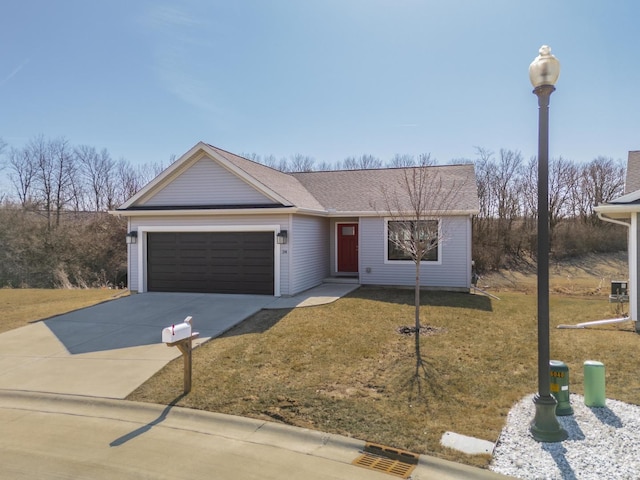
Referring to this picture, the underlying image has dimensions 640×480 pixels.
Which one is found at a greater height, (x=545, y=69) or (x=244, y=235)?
(x=545, y=69)

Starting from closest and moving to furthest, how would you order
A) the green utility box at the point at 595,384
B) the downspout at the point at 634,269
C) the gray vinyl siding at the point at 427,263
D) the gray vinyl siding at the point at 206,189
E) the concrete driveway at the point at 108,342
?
the green utility box at the point at 595,384 < the concrete driveway at the point at 108,342 < the downspout at the point at 634,269 < the gray vinyl siding at the point at 206,189 < the gray vinyl siding at the point at 427,263

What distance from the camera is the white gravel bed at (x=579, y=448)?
3.84 metres

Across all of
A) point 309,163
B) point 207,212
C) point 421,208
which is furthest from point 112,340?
point 309,163

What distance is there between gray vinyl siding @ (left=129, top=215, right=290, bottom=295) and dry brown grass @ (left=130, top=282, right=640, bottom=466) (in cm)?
227

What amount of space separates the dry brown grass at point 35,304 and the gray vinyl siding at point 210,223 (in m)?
1.55

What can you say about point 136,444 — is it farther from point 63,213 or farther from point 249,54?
point 63,213

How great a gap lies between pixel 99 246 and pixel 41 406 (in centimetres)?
2391

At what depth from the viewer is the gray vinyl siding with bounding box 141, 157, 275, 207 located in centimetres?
1323

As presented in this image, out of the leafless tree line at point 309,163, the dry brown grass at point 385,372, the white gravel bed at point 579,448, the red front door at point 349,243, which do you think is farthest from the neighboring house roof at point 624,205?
the leafless tree line at point 309,163

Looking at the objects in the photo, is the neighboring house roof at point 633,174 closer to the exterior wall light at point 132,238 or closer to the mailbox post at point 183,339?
the mailbox post at point 183,339

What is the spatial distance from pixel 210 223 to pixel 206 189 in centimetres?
118

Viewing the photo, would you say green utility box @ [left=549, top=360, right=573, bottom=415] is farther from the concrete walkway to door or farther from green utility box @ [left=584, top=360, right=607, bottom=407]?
the concrete walkway to door

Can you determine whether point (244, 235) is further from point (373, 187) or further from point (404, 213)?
point (373, 187)

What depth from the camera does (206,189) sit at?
13.5 meters
